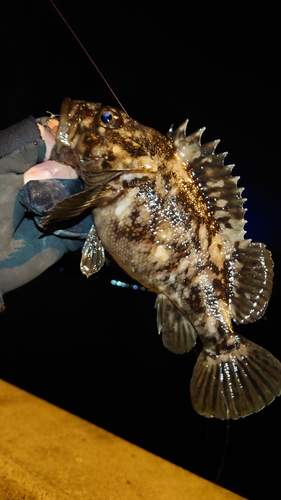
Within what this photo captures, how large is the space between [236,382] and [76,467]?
1162mm

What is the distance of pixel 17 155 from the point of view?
2.28 meters

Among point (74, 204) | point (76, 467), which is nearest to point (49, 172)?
point (74, 204)

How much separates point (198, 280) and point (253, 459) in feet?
9.83

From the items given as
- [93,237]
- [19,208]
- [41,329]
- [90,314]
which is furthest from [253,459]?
[90,314]

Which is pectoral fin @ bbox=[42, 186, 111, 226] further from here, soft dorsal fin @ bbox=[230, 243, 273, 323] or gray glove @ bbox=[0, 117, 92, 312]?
soft dorsal fin @ bbox=[230, 243, 273, 323]

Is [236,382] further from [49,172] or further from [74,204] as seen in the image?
[49,172]

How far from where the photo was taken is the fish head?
236 cm

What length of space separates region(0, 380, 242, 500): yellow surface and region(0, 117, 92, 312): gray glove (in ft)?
3.56

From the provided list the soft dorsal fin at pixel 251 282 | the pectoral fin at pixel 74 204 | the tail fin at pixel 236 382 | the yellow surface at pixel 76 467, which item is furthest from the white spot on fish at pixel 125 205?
the yellow surface at pixel 76 467

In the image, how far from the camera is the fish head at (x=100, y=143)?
2.36 meters

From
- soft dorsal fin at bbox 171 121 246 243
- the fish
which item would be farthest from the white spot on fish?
soft dorsal fin at bbox 171 121 246 243

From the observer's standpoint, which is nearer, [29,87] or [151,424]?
[151,424]

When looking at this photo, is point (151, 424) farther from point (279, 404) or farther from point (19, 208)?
point (19, 208)

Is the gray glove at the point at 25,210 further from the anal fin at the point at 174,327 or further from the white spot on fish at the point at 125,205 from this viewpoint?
the anal fin at the point at 174,327
